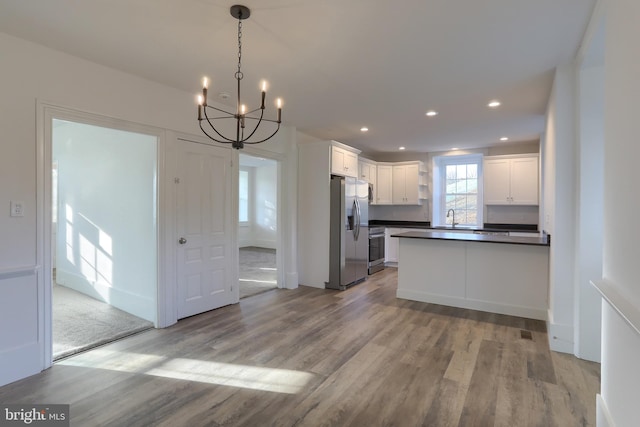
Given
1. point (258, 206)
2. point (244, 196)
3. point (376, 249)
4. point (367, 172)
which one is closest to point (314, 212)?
point (376, 249)

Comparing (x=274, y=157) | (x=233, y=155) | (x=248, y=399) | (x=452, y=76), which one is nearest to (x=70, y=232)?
(x=233, y=155)

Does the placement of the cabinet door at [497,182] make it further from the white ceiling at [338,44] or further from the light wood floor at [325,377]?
the light wood floor at [325,377]

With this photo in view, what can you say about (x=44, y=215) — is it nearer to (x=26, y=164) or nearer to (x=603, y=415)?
(x=26, y=164)

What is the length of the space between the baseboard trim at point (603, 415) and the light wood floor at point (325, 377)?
20cm

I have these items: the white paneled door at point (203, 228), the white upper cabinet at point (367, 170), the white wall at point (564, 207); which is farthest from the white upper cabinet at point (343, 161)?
the white wall at point (564, 207)

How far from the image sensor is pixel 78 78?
290cm

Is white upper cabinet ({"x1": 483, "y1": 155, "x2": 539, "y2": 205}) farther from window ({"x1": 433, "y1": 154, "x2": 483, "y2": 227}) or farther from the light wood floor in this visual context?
the light wood floor

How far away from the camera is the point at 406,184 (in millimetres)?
7492

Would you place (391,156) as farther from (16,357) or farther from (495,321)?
(16,357)

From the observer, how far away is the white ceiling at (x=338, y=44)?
7.11 ft

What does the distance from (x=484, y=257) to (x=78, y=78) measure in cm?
470

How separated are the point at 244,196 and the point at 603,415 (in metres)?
9.48

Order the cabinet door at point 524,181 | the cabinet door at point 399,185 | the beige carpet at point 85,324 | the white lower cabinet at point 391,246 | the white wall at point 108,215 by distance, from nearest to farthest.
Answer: the beige carpet at point 85,324
the white wall at point 108,215
the cabinet door at point 524,181
the white lower cabinet at point 391,246
the cabinet door at point 399,185

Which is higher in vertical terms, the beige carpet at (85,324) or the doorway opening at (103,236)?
the doorway opening at (103,236)
